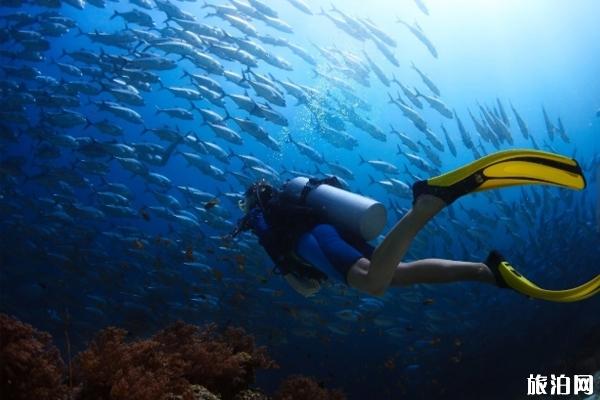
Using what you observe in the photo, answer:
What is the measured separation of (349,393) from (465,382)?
4.35m

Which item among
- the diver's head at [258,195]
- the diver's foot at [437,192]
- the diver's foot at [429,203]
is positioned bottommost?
the diver's head at [258,195]

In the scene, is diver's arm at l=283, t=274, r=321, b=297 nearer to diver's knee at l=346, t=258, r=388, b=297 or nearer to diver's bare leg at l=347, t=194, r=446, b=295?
diver's knee at l=346, t=258, r=388, b=297

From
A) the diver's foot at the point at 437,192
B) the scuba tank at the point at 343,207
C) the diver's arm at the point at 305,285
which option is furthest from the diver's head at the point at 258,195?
the diver's foot at the point at 437,192

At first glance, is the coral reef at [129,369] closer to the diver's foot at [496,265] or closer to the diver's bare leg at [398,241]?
the diver's bare leg at [398,241]

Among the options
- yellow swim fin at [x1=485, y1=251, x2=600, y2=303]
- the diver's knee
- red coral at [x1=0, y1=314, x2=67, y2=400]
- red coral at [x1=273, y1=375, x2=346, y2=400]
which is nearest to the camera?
the diver's knee

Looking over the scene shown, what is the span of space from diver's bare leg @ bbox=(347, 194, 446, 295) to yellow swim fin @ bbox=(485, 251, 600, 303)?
0.97 meters

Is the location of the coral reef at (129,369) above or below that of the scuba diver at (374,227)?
below

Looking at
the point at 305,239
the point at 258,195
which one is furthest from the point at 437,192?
the point at 258,195

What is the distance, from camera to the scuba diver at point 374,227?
3.18 metres

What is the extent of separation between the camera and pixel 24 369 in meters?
3.49

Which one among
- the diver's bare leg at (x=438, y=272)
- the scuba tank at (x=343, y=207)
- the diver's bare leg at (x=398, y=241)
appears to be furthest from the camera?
the scuba tank at (x=343, y=207)

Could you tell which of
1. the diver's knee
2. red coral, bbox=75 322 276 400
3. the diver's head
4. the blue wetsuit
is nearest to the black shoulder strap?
the blue wetsuit

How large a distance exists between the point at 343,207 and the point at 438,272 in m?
0.95

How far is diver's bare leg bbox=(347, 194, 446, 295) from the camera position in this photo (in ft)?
10.2
